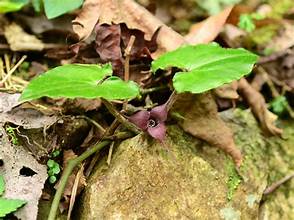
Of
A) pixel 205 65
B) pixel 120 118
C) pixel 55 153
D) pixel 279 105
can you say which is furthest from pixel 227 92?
pixel 55 153

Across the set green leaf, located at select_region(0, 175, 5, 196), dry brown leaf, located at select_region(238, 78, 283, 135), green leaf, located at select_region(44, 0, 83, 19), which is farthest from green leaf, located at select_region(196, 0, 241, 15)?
green leaf, located at select_region(0, 175, 5, 196)

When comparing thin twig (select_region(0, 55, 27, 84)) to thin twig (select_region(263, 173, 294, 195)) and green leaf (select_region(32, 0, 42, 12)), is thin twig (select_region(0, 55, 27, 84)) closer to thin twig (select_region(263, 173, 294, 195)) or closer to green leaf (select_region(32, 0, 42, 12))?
green leaf (select_region(32, 0, 42, 12))

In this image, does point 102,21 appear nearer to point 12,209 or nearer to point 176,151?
point 176,151

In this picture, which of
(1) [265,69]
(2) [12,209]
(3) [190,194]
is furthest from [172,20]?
(2) [12,209]

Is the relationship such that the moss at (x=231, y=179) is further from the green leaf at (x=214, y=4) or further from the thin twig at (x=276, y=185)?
the green leaf at (x=214, y=4)

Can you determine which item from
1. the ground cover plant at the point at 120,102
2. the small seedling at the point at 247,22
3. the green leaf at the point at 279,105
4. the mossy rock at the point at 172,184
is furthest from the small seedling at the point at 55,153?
the small seedling at the point at 247,22

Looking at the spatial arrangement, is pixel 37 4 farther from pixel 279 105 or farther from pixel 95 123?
pixel 279 105
